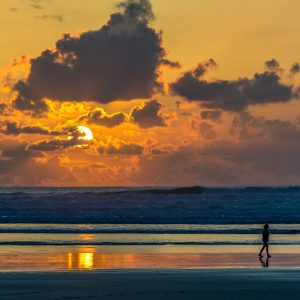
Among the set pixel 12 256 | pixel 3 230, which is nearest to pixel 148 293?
pixel 12 256

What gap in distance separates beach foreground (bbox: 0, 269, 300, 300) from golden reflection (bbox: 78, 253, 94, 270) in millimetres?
2836

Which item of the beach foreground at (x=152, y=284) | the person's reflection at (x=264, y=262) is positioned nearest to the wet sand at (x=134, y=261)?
the person's reflection at (x=264, y=262)

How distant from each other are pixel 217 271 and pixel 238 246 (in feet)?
40.8

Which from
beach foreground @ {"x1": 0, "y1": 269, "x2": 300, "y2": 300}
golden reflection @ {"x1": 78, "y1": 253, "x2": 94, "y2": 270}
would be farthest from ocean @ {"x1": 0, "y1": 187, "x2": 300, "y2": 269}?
beach foreground @ {"x1": 0, "y1": 269, "x2": 300, "y2": 300}

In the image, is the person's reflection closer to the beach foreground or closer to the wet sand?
the wet sand

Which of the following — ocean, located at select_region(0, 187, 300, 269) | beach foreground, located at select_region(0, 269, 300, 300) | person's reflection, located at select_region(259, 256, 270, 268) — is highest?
ocean, located at select_region(0, 187, 300, 269)

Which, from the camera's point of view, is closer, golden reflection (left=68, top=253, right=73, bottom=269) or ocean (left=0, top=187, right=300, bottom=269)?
golden reflection (left=68, top=253, right=73, bottom=269)

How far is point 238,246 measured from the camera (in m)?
39.5

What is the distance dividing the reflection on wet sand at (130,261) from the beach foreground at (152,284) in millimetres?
2492

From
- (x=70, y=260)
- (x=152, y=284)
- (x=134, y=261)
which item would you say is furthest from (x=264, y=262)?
(x=152, y=284)

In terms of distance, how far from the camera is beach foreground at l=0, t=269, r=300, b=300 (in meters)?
21.8

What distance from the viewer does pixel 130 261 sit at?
31.6 m

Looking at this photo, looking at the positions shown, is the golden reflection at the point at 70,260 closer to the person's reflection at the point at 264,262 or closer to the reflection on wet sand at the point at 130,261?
the reflection on wet sand at the point at 130,261

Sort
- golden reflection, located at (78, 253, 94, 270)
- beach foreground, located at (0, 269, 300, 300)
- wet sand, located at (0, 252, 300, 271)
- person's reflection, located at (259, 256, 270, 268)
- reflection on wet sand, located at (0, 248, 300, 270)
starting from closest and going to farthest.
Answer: beach foreground, located at (0, 269, 300, 300)
wet sand, located at (0, 252, 300, 271)
reflection on wet sand, located at (0, 248, 300, 270)
golden reflection, located at (78, 253, 94, 270)
person's reflection, located at (259, 256, 270, 268)
